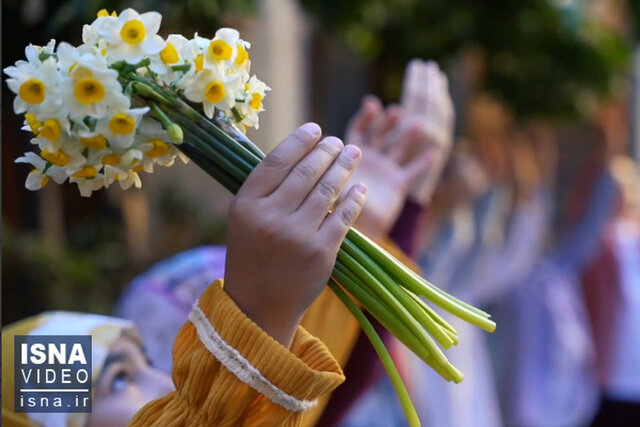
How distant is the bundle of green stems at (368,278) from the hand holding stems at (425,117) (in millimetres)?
799

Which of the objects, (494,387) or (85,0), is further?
(494,387)

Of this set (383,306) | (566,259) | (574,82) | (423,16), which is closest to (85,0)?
(383,306)

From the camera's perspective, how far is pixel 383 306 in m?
1.07

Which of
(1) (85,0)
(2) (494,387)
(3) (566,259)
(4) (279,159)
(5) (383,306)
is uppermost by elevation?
(1) (85,0)

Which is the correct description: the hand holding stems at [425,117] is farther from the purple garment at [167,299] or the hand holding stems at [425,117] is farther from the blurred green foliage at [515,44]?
the blurred green foliage at [515,44]

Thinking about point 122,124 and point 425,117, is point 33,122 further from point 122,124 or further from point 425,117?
point 425,117

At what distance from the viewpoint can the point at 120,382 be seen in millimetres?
1348

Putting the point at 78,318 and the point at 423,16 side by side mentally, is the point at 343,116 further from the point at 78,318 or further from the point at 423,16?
the point at 78,318

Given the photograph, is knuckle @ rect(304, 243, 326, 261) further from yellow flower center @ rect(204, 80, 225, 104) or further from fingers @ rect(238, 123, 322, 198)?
yellow flower center @ rect(204, 80, 225, 104)

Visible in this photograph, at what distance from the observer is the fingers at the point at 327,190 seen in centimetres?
95

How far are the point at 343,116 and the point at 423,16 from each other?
1.77 meters

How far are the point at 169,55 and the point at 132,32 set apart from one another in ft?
0.15

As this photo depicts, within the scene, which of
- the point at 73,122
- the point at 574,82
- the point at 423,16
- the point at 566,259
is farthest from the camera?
the point at 566,259

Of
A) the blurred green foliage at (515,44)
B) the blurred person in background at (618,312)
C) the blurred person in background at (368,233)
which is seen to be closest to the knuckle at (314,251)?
the blurred person in background at (368,233)
